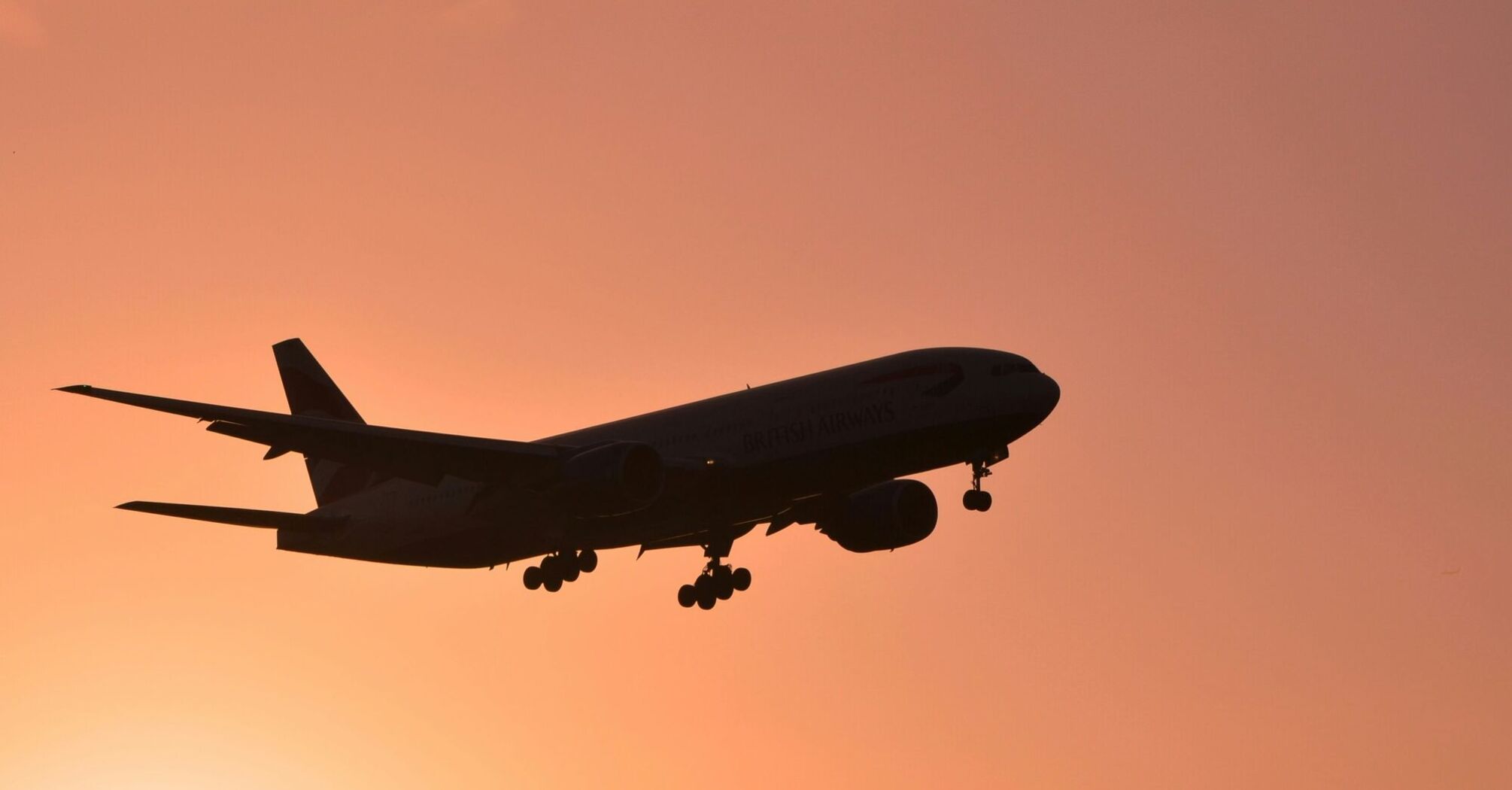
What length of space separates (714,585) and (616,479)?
898 centimetres

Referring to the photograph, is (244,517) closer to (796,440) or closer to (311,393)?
(311,393)

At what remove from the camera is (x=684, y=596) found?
58.3 m

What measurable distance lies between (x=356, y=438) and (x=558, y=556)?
657 centimetres

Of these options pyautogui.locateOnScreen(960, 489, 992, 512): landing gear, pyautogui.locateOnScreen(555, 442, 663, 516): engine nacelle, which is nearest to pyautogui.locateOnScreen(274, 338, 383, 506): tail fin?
pyautogui.locateOnScreen(555, 442, 663, 516): engine nacelle

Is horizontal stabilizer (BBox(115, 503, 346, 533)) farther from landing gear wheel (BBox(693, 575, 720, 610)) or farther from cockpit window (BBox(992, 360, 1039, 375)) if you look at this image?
cockpit window (BBox(992, 360, 1039, 375))

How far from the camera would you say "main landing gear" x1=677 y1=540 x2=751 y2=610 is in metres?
57.9

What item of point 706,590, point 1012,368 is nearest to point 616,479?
point 706,590

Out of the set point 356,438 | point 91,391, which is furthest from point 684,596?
point 91,391

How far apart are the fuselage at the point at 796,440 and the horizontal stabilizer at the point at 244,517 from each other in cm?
630

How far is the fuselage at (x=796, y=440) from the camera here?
49.6m

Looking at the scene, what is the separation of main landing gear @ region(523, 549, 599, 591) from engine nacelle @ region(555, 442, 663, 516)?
3.64 metres

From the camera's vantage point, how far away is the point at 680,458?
52.2 m

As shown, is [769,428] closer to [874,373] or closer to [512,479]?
[874,373]

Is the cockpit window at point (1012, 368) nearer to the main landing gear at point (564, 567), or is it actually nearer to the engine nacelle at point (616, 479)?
the engine nacelle at point (616, 479)
